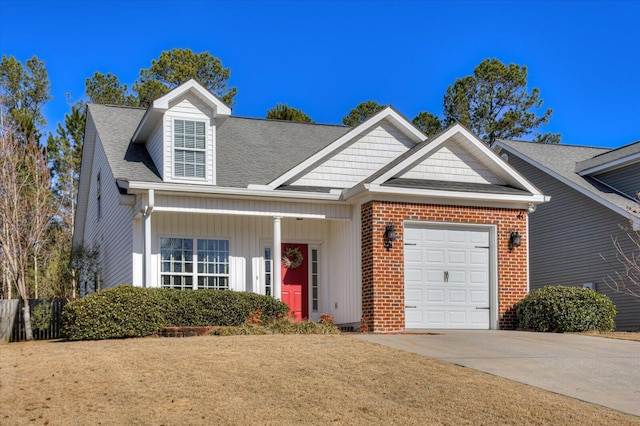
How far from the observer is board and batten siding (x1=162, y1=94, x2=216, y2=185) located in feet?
61.4

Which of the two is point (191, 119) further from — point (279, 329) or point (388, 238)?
point (279, 329)

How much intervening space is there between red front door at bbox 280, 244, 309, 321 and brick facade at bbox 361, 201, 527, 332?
2.20m

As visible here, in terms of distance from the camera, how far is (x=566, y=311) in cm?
1786

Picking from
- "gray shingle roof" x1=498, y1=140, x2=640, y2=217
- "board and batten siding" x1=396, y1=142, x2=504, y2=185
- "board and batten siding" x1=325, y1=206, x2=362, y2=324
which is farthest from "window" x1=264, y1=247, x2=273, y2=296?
"gray shingle roof" x1=498, y1=140, x2=640, y2=217

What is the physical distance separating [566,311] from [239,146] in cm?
932

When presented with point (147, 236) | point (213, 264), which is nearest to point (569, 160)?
point (213, 264)

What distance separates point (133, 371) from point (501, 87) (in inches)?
1277

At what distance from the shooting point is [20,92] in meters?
41.0

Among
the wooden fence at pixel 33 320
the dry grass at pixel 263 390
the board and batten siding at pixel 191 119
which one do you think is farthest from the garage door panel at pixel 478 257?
the wooden fence at pixel 33 320

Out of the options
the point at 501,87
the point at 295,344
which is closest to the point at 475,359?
the point at 295,344

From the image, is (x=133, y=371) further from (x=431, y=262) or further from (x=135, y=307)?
(x=431, y=262)

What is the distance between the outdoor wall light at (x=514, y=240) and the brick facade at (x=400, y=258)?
10 cm

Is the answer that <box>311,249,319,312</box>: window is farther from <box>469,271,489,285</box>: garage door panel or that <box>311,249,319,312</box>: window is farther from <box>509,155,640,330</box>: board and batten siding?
<box>509,155,640,330</box>: board and batten siding

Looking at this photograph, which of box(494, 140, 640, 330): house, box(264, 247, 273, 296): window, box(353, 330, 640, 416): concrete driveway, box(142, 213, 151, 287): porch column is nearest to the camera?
box(353, 330, 640, 416): concrete driveway
